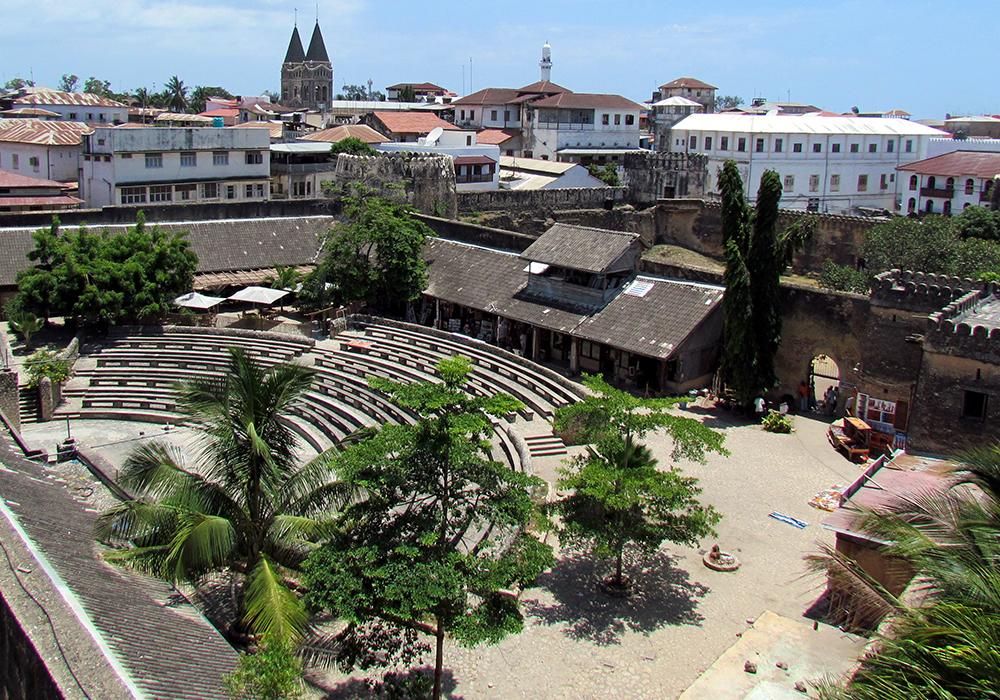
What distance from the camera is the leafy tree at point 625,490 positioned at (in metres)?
13.6

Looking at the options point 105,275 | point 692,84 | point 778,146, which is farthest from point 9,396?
point 692,84

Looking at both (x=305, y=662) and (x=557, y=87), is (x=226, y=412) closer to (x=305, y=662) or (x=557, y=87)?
(x=305, y=662)

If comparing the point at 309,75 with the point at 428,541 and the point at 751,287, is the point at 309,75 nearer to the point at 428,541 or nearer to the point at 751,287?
the point at 751,287

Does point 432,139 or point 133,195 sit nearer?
point 133,195

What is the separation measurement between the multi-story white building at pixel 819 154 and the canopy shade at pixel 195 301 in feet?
109

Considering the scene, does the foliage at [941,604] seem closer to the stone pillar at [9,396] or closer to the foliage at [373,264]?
the stone pillar at [9,396]

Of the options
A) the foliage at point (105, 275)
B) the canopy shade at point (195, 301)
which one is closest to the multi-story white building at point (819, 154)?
the canopy shade at point (195, 301)

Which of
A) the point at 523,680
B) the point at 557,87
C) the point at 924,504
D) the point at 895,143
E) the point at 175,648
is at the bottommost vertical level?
the point at 523,680

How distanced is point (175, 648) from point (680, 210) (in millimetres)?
41472

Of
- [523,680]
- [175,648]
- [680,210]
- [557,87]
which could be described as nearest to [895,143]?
[680,210]

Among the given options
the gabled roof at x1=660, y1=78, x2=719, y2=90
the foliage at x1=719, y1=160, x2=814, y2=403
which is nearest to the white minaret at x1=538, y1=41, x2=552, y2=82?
the gabled roof at x1=660, y1=78, x2=719, y2=90

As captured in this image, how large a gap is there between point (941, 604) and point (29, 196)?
39.8 metres

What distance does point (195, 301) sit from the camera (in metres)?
28.4

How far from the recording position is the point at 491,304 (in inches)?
1065
